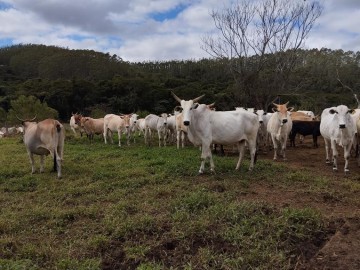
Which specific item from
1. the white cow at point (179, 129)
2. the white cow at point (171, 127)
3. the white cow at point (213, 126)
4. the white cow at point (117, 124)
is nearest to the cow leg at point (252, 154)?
the white cow at point (213, 126)

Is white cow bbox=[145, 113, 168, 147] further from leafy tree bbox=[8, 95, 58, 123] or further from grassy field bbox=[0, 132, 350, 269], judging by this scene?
leafy tree bbox=[8, 95, 58, 123]

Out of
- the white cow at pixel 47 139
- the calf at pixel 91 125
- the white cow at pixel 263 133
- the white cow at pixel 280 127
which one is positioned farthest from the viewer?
the calf at pixel 91 125

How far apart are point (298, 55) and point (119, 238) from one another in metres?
23.0

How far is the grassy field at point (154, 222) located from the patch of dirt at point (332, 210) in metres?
0.18

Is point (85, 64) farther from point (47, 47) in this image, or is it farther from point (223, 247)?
point (223, 247)

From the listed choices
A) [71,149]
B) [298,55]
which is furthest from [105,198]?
[298,55]

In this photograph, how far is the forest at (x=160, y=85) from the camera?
2578 centimetres

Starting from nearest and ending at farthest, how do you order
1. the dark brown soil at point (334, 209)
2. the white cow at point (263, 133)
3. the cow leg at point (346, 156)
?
the dark brown soil at point (334, 209) < the cow leg at point (346, 156) < the white cow at point (263, 133)

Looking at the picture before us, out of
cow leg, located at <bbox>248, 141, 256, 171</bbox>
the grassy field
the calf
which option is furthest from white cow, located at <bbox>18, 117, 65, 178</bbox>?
the calf

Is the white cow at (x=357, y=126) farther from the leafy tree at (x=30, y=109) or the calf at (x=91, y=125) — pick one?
the leafy tree at (x=30, y=109)

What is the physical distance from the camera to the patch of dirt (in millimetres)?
4914

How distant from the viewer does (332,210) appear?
7086 millimetres

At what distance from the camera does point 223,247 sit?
5.37 metres

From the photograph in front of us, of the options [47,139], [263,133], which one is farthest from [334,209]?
[263,133]
